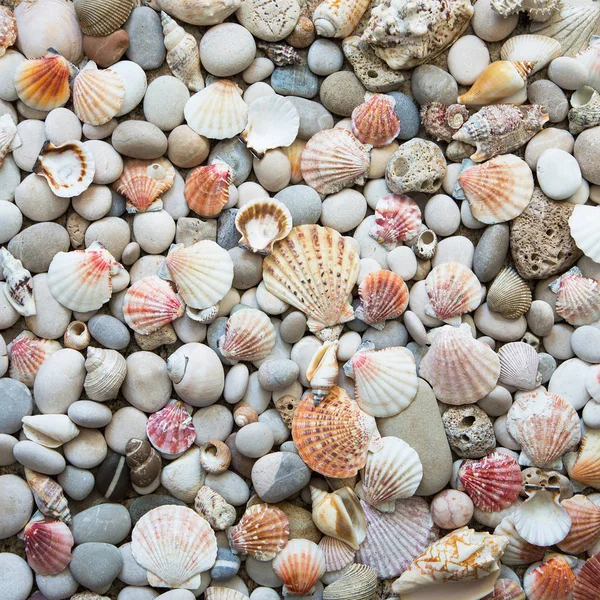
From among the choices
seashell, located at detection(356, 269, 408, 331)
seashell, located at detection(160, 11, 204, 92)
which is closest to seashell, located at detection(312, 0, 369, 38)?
seashell, located at detection(160, 11, 204, 92)

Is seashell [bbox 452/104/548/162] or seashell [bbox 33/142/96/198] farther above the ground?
seashell [bbox 452/104/548/162]

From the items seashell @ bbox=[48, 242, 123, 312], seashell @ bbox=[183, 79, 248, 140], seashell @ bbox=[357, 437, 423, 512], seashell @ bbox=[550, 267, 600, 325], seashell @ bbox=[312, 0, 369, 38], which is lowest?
seashell @ bbox=[357, 437, 423, 512]

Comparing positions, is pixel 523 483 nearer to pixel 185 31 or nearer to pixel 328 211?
pixel 328 211

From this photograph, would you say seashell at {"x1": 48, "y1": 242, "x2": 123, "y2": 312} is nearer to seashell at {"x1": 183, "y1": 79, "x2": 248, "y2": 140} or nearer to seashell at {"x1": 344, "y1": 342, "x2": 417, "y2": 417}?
seashell at {"x1": 183, "y1": 79, "x2": 248, "y2": 140}

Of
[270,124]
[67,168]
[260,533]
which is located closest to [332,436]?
[260,533]

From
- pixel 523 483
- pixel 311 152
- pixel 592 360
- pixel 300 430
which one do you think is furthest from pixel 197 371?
pixel 592 360

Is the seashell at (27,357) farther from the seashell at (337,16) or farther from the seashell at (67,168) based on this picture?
the seashell at (337,16)

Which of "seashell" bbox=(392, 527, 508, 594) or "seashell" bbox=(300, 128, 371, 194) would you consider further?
"seashell" bbox=(300, 128, 371, 194)
